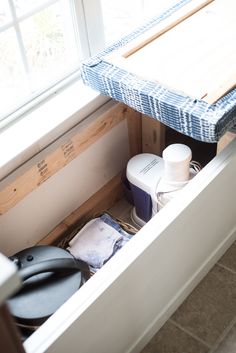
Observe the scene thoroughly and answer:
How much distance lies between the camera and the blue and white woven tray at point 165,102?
113 centimetres

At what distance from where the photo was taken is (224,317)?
1.41 meters

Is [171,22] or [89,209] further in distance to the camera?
[89,209]

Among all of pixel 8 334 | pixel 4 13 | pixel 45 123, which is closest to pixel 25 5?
pixel 4 13

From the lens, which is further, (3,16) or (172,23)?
(172,23)

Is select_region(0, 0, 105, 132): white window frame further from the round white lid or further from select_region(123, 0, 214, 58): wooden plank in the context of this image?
the round white lid

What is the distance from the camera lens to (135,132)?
1600 mm

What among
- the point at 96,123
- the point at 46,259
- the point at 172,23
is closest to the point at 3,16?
the point at 96,123

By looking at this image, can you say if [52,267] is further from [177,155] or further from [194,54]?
[194,54]

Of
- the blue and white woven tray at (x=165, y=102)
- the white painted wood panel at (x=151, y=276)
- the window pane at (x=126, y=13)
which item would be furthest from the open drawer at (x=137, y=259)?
the window pane at (x=126, y=13)

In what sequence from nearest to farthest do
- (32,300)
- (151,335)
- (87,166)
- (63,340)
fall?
1. (63,340)
2. (32,300)
3. (151,335)
4. (87,166)

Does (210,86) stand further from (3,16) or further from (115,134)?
(3,16)

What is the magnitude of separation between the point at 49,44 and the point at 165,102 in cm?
44

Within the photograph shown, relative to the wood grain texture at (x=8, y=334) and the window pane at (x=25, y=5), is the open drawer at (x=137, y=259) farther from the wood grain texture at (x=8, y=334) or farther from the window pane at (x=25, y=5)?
the window pane at (x=25, y=5)

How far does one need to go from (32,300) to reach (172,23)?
2.77ft
